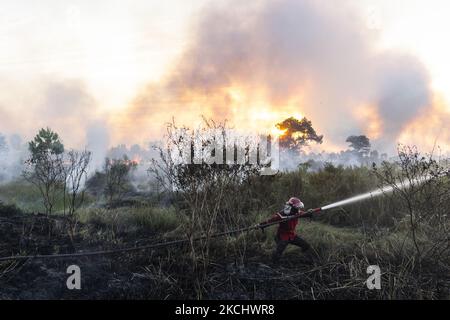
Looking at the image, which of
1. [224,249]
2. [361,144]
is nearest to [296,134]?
[361,144]

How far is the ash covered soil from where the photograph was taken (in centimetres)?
462

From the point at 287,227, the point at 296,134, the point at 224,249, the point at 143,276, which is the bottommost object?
the point at 143,276

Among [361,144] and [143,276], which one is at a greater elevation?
[361,144]

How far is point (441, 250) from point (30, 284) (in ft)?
17.5

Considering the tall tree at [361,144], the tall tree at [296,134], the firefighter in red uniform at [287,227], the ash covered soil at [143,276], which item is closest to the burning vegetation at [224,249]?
the ash covered soil at [143,276]

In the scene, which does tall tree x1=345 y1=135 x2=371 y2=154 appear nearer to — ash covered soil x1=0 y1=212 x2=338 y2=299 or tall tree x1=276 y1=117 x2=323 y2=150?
tall tree x1=276 y1=117 x2=323 y2=150

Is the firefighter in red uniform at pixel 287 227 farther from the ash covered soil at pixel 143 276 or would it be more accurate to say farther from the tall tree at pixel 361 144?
the tall tree at pixel 361 144

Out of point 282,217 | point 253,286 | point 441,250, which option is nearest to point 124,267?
point 253,286

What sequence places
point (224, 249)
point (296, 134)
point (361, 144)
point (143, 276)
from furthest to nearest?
point (361, 144) → point (296, 134) → point (224, 249) → point (143, 276)

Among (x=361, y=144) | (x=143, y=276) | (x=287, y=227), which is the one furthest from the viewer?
(x=361, y=144)

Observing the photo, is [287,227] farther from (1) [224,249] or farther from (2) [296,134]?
(2) [296,134]

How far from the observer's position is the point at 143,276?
16.3ft

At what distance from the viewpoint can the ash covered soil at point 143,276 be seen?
4.62m

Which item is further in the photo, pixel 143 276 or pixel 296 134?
pixel 296 134
